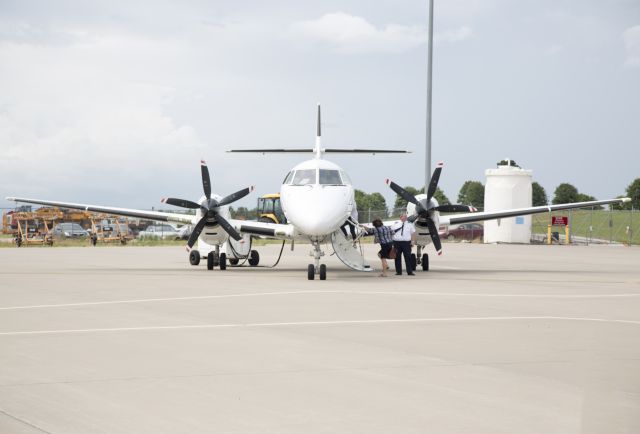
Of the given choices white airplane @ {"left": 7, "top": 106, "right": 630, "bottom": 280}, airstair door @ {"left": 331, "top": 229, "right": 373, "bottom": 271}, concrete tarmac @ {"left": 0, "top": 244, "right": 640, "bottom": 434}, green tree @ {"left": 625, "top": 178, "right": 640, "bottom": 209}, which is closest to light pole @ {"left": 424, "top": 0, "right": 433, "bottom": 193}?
white airplane @ {"left": 7, "top": 106, "right": 630, "bottom": 280}

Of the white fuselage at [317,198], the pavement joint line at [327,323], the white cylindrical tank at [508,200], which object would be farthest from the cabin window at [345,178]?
the white cylindrical tank at [508,200]

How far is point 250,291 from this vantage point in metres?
18.3

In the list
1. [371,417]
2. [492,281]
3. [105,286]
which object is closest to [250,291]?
[105,286]

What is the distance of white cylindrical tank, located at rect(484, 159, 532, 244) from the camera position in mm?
55719

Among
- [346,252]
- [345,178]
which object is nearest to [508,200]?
[346,252]

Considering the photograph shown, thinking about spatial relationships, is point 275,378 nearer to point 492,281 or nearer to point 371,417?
point 371,417

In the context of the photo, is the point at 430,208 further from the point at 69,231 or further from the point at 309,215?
the point at 69,231

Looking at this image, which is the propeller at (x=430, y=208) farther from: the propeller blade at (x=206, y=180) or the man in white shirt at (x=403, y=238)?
the propeller blade at (x=206, y=180)

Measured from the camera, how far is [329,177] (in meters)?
22.8

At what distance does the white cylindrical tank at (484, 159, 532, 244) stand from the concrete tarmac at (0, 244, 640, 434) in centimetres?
3781

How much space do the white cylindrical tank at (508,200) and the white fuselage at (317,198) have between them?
3433 cm

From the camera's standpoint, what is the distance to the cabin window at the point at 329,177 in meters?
22.6

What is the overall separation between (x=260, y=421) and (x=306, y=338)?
4548 millimetres

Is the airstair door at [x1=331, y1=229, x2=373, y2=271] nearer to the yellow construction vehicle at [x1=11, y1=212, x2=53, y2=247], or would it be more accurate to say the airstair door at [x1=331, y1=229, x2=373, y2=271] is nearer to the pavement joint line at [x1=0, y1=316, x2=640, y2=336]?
the pavement joint line at [x1=0, y1=316, x2=640, y2=336]
